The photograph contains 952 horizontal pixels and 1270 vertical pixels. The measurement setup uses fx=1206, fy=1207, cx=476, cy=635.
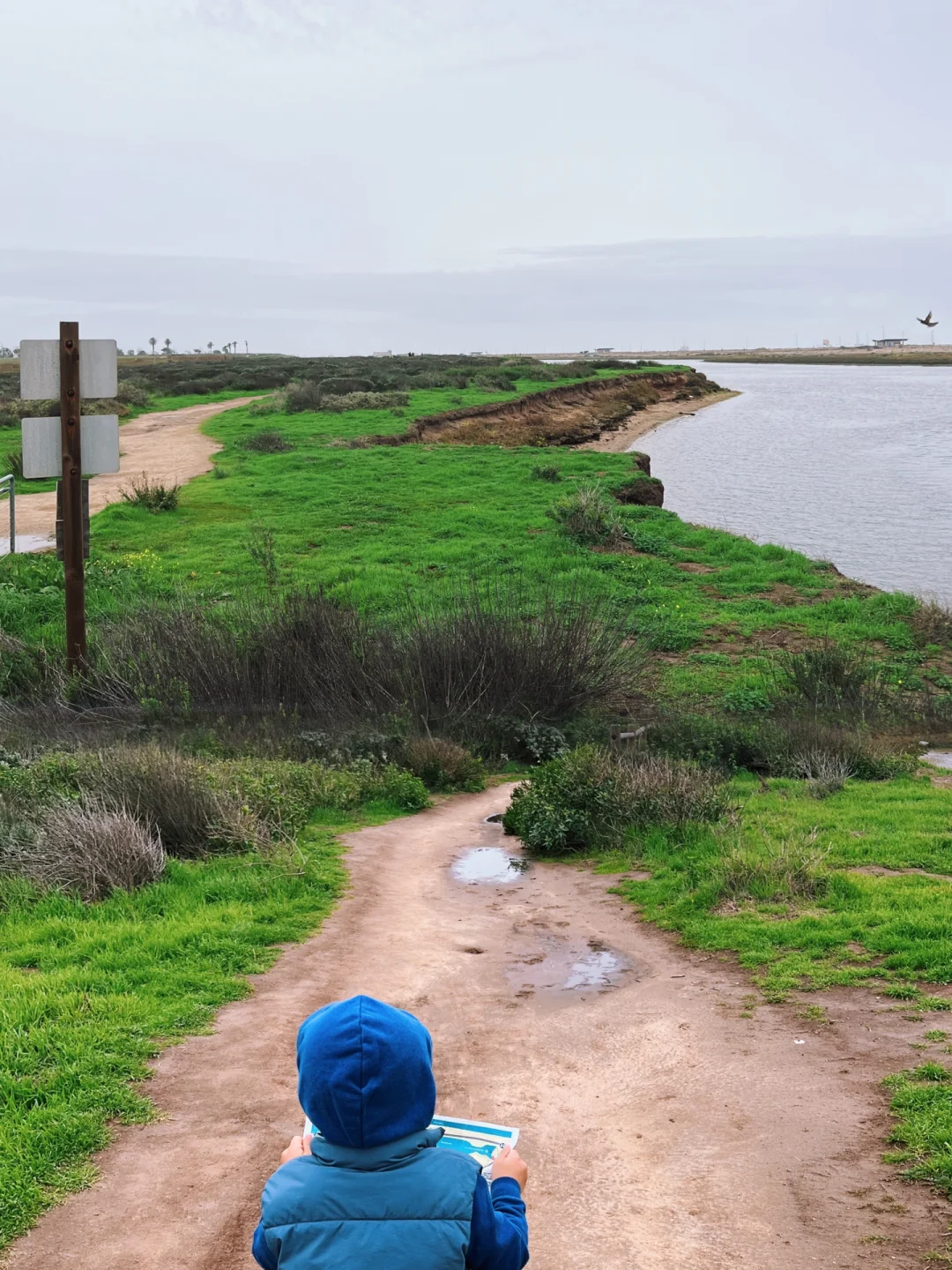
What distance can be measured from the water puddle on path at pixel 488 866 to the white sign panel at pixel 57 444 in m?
5.51

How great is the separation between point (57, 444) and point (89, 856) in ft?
19.4

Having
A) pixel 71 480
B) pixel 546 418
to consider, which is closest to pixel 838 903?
pixel 71 480

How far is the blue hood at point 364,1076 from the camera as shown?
236 cm

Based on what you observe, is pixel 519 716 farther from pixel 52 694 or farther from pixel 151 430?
pixel 151 430

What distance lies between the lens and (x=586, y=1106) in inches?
192

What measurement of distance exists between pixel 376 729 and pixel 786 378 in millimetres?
118692

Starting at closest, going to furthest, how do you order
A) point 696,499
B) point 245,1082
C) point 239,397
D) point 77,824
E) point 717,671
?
point 245,1082, point 77,824, point 717,671, point 696,499, point 239,397

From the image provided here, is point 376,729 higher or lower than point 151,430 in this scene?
lower

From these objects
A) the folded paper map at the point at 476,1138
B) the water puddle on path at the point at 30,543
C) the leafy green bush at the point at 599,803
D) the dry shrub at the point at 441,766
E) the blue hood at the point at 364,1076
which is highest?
the blue hood at the point at 364,1076

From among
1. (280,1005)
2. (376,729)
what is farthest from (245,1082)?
(376,729)

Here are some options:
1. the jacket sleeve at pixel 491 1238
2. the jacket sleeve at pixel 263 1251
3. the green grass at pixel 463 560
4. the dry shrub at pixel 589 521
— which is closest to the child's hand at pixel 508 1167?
the jacket sleeve at pixel 491 1238

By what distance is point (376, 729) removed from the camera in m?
12.6

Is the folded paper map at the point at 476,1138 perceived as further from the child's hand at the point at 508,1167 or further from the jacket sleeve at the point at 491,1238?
the jacket sleeve at the point at 491,1238

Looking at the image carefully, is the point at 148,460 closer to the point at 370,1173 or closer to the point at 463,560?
the point at 463,560
